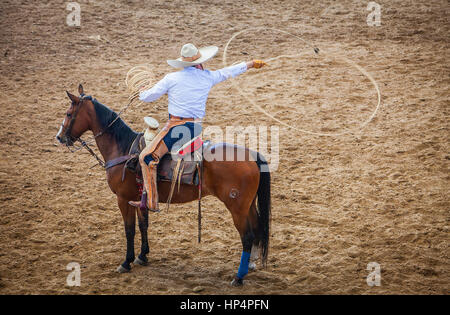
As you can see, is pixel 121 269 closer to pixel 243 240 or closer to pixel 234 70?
pixel 243 240

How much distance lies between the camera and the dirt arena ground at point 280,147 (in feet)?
21.6

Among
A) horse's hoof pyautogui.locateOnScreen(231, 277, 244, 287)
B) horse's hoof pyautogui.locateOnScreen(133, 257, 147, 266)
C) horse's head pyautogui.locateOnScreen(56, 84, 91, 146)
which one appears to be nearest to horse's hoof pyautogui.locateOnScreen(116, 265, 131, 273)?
horse's hoof pyautogui.locateOnScreen(133, 257, 147, 266)

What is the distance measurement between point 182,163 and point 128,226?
4.01 ft

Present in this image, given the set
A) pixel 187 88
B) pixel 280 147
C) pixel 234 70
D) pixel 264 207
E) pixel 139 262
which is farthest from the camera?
pixel 280 147

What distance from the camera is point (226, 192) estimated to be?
6.15 meters

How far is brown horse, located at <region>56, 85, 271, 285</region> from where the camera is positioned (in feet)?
20.1

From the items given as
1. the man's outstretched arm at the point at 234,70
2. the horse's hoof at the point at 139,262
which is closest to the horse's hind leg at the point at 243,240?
the horse's hoof at the point at 139,262

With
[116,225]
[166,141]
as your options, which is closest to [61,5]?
[116,225]

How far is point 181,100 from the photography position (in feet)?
A: 19.8

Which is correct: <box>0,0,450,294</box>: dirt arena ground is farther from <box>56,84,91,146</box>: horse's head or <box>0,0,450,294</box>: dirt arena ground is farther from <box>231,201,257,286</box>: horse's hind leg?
<box>56,84,91,146</box>: horse's head

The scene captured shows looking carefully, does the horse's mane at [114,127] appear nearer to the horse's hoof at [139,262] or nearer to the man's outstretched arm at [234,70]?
the man's outstretched arm at [234,70]

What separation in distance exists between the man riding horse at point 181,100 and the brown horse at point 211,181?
0.31 meters

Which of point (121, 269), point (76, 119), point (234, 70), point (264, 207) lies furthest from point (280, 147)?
point (76, 119)

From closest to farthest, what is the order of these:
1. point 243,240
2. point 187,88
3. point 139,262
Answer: point 187,88, point 243,240, point 139,262
